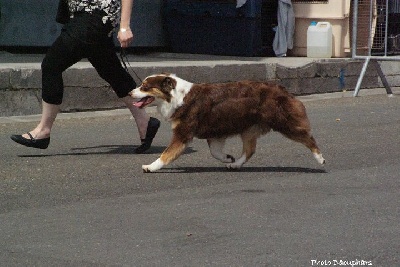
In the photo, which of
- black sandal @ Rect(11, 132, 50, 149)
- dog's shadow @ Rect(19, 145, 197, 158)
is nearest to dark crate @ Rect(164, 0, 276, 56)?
dog's shadow @ Rect(19, 145, 197, 158)

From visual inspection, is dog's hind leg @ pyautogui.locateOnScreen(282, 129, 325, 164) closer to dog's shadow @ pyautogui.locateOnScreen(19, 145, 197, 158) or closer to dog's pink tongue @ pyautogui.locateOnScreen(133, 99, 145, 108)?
Answer: dog's pink tongue @ pyautogui.locateOnScreen(133, 99, 145, 108)

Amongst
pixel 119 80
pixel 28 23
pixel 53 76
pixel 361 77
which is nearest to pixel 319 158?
pixel 119 80

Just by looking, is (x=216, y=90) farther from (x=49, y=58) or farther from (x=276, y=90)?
(x=49, y=58)

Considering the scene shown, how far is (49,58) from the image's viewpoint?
27.0ft

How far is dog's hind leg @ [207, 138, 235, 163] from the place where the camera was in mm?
7855

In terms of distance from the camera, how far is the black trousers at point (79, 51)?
812 centimetres

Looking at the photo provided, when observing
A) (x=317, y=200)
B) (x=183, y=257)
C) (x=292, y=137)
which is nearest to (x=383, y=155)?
(x=292, y=137)

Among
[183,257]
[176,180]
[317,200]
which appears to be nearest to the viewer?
[183,257]

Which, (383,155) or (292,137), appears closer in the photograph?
(292,137)

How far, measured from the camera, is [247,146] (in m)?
7.94

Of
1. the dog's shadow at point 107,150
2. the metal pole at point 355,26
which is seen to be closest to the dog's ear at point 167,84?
the dog's shadow at point 107,150

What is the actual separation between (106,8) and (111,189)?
172 cm

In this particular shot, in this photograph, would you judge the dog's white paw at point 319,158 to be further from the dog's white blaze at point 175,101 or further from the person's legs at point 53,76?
the person's legs at point 53,76

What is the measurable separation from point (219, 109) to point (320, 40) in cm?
750
